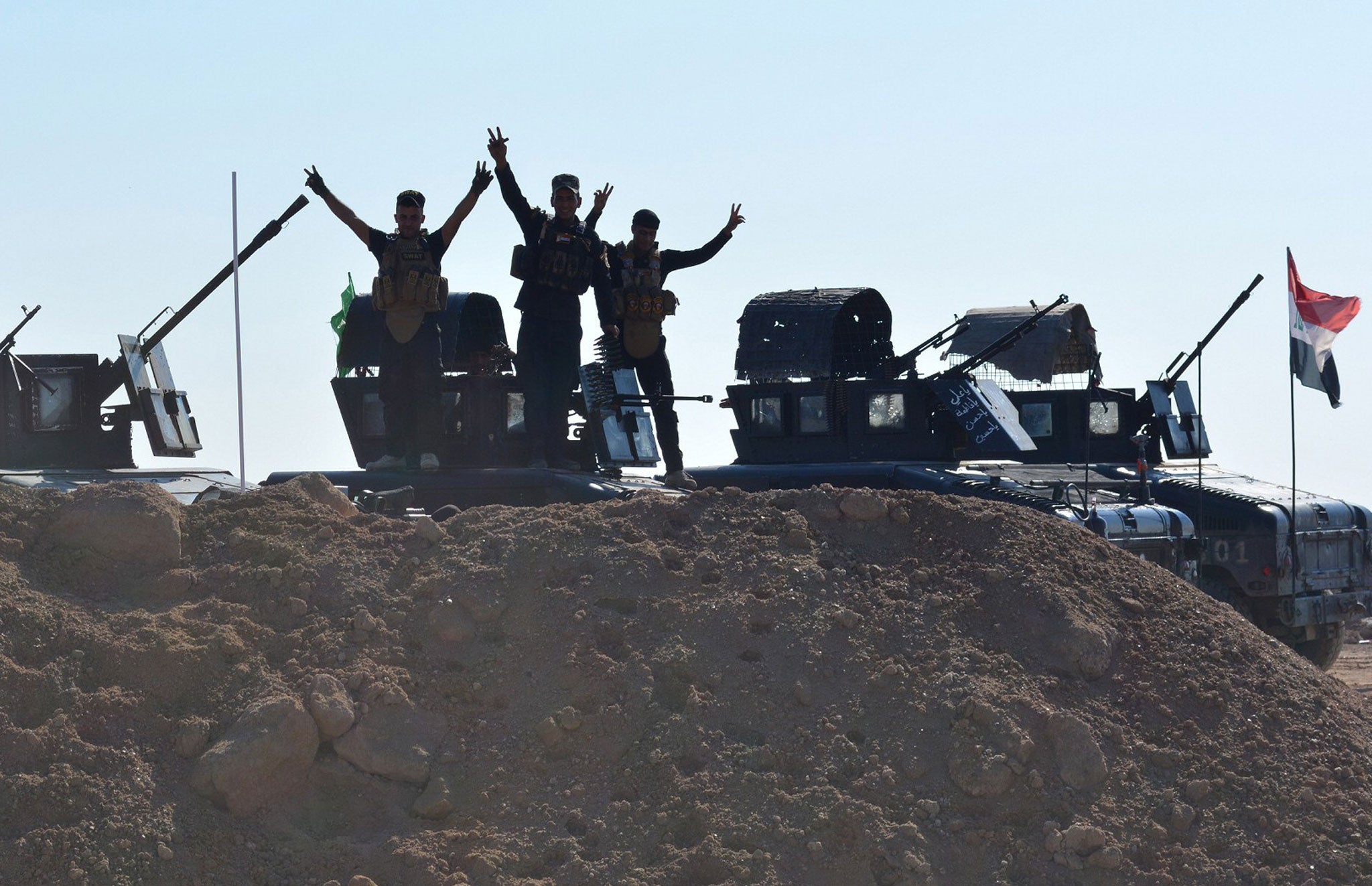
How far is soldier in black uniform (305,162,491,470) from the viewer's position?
10883 millimetres

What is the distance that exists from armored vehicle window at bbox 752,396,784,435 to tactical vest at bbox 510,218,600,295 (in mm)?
5828

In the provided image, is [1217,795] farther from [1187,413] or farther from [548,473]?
[1187,413]

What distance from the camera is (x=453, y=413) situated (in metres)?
13.6

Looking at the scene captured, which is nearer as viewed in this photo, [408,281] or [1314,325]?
[408,281]

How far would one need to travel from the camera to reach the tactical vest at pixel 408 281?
35.6 feet

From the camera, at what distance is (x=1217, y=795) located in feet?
23.9

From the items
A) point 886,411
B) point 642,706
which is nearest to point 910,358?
point 886,411

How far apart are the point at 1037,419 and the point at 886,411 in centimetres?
303

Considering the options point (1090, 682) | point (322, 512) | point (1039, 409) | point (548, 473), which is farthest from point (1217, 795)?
point (1039, 409)

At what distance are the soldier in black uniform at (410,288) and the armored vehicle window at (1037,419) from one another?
9.03 m

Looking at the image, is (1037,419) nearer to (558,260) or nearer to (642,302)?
(642,302)

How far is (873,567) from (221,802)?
10.0ft

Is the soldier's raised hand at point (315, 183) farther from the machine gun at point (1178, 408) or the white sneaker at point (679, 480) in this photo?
the machine gun at point (1178, 408)

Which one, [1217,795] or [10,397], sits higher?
[10,397]
